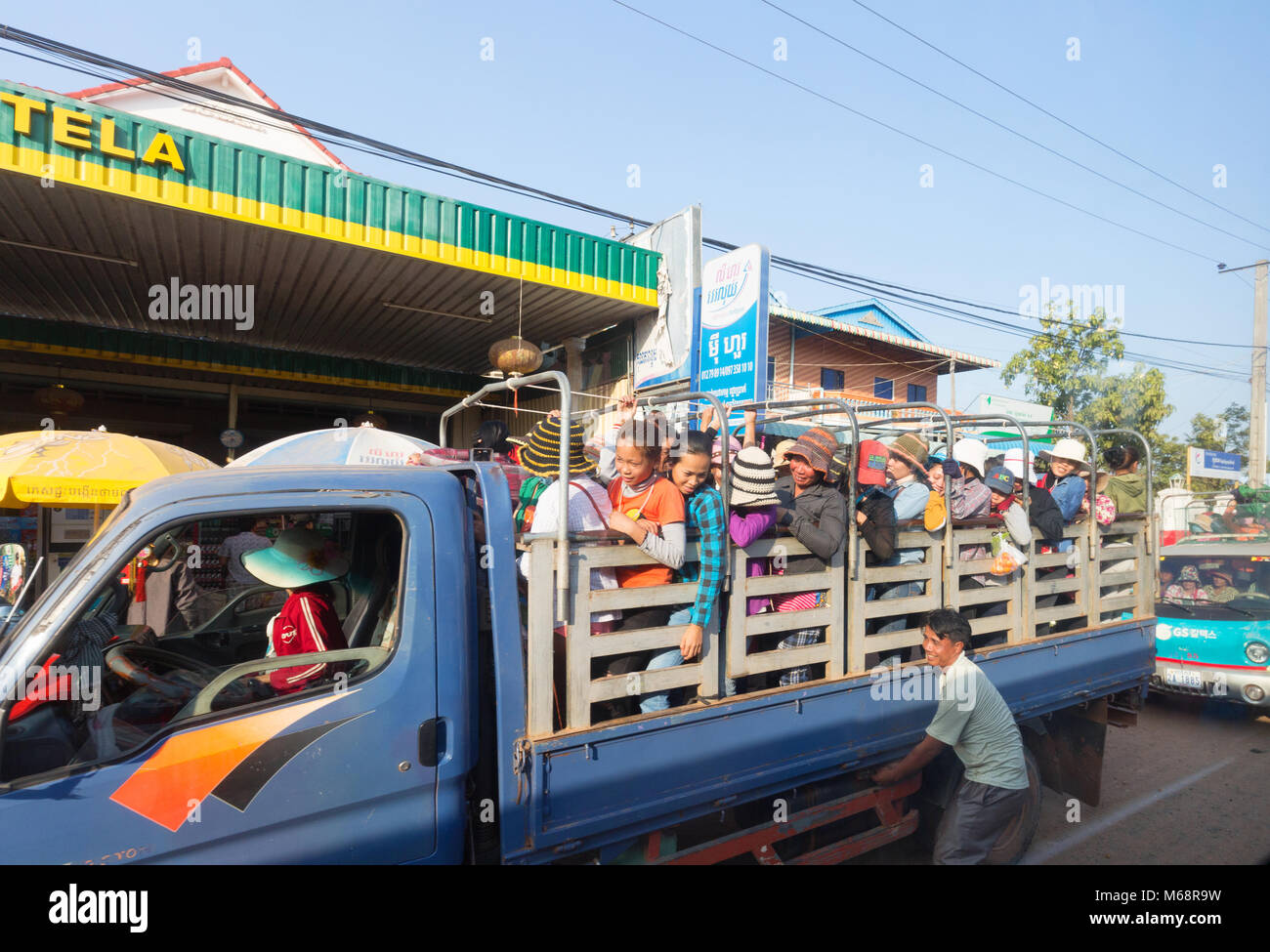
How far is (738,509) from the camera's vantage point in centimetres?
278

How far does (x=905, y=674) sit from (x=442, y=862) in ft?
6.69

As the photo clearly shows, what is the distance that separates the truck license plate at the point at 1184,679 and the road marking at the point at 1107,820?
3.16ft

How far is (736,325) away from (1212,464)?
16.7 meters

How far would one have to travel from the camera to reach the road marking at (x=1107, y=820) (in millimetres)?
3992

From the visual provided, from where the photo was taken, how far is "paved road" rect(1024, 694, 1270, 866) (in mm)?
4023

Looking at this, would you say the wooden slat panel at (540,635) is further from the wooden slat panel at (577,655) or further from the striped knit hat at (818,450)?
the striped knit hat at (818,450)

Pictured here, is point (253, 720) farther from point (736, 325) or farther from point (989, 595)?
point (736, 325)

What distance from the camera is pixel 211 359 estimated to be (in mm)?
10219

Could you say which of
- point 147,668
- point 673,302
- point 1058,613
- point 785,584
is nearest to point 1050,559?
point 1058,613

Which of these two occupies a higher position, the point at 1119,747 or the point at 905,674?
the point at 905,674

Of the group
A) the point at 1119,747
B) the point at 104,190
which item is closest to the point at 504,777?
the point at 1119,747

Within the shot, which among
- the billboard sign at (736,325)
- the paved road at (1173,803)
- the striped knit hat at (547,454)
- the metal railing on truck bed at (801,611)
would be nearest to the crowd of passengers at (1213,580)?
the paved road at (1173,803)

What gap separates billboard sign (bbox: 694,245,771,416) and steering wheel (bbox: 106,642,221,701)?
5.73 metres
